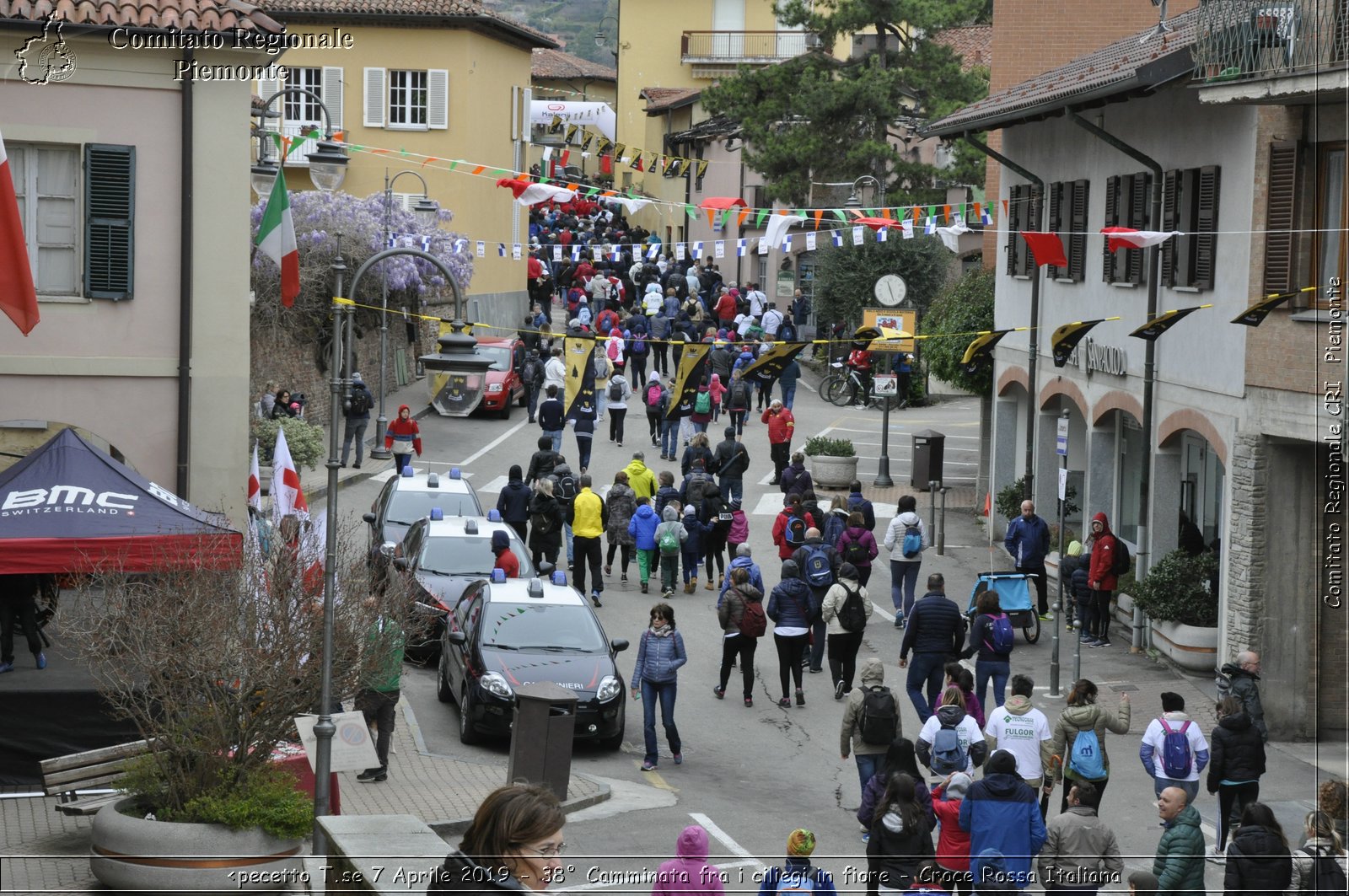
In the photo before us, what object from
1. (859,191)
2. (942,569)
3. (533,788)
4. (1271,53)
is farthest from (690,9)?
(533,788)

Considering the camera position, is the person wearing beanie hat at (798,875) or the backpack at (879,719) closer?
the person wearing beanie hat at (798,875)

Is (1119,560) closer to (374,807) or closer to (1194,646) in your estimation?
(1194,646)

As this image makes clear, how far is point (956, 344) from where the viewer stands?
30078 millimetres

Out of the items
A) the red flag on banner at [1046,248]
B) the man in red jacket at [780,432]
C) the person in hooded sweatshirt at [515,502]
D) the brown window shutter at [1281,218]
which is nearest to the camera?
the brown window shutter at [1281,218]

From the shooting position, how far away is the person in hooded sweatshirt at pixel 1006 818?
10945mm

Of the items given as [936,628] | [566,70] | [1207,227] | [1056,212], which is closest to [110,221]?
[936,628]

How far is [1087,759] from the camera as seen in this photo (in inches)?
522

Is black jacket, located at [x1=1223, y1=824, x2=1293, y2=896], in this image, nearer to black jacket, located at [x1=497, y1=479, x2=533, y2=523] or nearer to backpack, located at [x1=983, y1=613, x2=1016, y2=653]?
A: backpack, located at [x1=983, y1=613, x2=1016, y2=653]

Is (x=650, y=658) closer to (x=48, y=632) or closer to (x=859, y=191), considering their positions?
(x=48, y=632)

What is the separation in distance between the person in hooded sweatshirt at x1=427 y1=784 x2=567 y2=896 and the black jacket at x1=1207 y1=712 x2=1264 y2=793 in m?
9.46

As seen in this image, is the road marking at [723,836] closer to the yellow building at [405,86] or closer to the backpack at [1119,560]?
the backpack at [1119,560]

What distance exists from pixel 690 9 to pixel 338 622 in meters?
72.3

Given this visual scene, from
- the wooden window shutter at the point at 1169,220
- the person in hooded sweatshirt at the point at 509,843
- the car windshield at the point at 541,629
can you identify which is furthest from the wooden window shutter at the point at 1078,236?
the person in hooded sweatshirt at the point at 509,843

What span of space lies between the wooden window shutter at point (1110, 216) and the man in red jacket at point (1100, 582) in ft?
13.4
